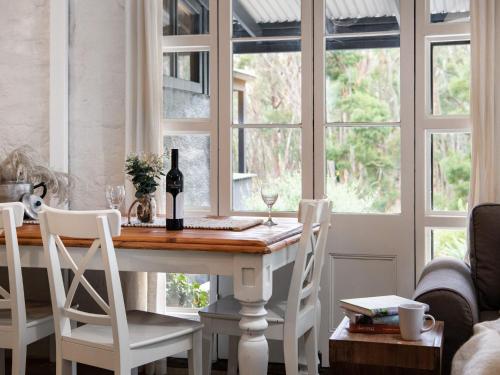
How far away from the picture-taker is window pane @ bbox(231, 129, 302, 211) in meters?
3.81

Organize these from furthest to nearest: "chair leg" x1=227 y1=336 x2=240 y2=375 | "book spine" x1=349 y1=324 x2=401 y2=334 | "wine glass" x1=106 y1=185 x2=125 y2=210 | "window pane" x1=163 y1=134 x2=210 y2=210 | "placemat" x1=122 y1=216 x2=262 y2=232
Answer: "window pane" x1=163 y1=134 x2=210 y2=210 < "chair leg" x1=227 y1=336 x2=240 y2=375 < "wine glass" x1=106 y1=185 x2=125 y2=210 < "placemat" x1=122 y1=216 x2=262 y2=232 < "book spine" x1=349 y1=324 x2=401 y2=334

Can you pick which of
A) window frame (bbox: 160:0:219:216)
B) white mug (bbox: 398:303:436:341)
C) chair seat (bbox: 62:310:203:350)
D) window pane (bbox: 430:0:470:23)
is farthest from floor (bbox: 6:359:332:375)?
window pane (bbox: 430:0:470:23)

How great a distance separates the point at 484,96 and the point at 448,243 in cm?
73

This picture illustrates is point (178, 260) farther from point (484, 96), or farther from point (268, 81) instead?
point (484, 96)

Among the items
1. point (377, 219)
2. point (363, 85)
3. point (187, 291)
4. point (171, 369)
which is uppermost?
point (363, 85)

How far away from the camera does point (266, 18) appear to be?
3.84m

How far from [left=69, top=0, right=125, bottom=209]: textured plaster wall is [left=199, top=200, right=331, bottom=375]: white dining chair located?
3.49 ft

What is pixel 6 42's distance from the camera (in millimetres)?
3947

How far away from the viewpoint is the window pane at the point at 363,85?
3686 mm

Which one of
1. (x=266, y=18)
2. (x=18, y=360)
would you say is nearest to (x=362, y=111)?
(x=266, y=18)

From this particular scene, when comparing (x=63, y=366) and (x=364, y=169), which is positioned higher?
(x=364, y=169)

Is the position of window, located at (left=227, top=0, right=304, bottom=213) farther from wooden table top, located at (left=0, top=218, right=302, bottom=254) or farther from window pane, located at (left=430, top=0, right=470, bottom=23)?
wooden table top, located at (left=0, top=218, right=302, bottom=254)

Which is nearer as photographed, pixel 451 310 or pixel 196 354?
pixel 451 310

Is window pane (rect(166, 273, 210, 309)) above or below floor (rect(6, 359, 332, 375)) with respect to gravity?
above
